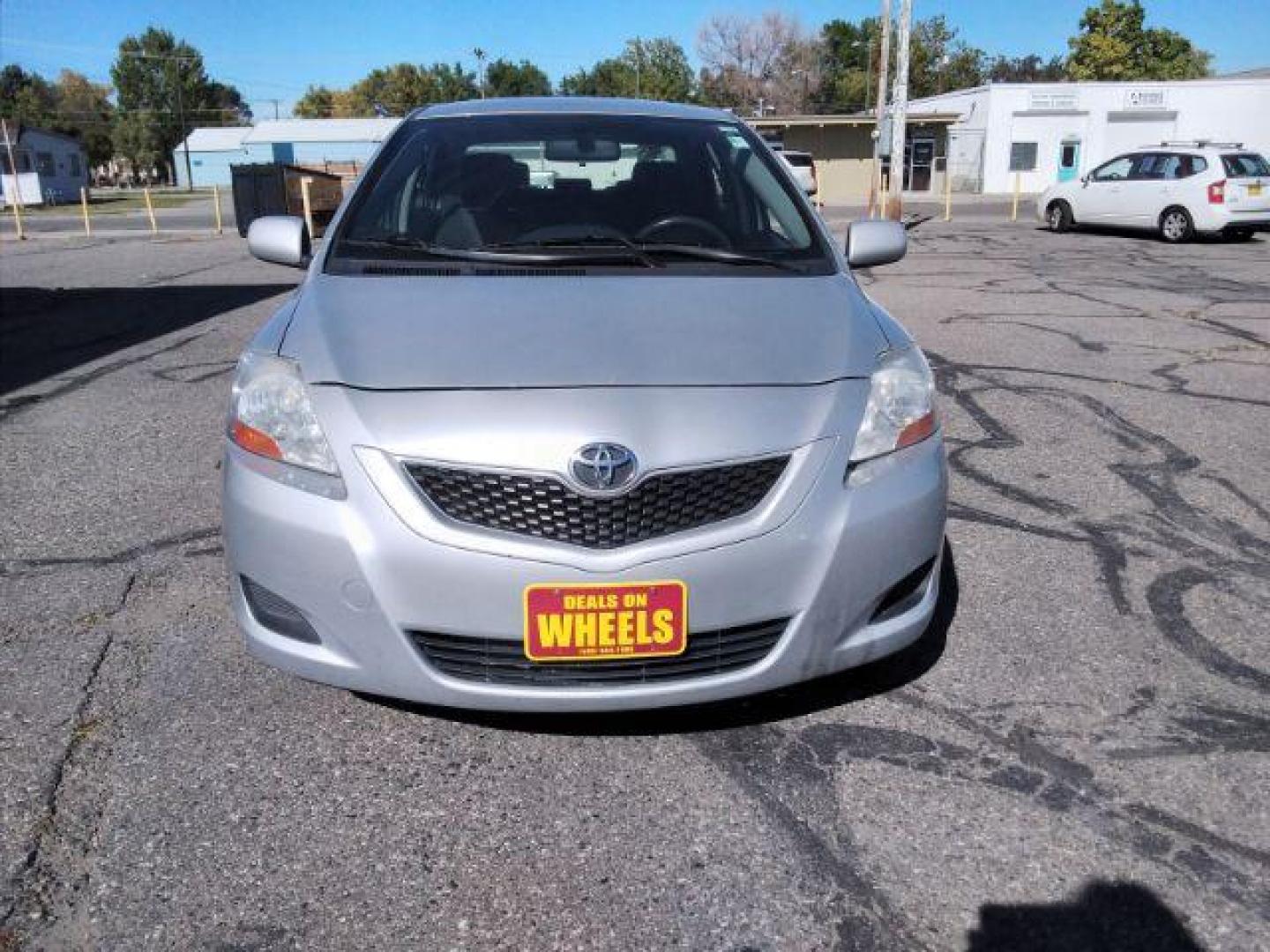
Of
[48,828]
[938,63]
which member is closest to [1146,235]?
[48,828]

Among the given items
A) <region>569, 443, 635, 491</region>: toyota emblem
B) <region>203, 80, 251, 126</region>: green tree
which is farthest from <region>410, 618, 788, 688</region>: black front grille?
<region>203, 80, 251, 126</region>: green tree

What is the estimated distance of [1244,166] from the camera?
17.5 m

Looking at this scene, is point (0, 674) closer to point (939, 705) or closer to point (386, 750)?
point (386, 750)

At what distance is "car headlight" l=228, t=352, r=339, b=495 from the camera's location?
246cm

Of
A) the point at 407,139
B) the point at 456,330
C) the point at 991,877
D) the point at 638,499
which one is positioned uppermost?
the point at 407,139

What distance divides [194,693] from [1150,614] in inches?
118

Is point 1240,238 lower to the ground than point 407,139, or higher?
lower

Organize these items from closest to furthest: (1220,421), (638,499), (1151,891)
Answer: (1151,891) < (638,499) < (1220,421)

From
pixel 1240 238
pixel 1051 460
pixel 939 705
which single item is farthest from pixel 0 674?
pixel 1240 238

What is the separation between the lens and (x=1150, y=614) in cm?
346

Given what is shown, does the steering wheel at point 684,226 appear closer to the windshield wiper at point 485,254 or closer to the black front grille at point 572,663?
the windshield wiper at point 485,254

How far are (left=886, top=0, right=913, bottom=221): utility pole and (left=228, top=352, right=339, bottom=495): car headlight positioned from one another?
19324 mm

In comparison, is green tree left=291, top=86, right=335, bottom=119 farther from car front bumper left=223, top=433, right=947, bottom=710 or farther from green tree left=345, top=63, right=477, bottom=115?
car front bumper left=223, top=433, right=947, bottom=710

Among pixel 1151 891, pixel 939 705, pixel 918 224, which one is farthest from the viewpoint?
pixel 918 224
